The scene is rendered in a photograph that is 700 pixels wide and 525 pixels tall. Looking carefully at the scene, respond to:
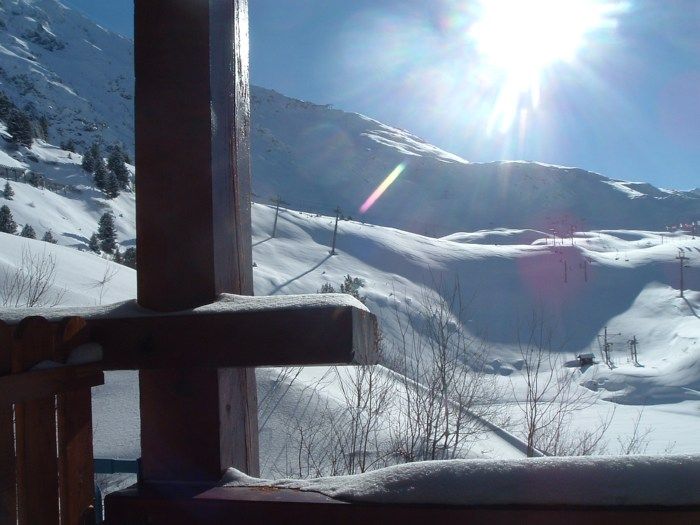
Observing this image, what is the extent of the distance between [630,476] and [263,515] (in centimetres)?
57

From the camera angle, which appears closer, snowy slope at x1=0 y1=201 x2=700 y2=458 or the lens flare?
snowy slope at x1=0 y1=201 x2=700 y2=458

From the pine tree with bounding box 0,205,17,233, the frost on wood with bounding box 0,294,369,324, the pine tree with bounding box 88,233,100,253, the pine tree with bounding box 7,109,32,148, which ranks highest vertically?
the pine tree with bounding box 7,109,32,148

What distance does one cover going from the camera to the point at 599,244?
53.5m

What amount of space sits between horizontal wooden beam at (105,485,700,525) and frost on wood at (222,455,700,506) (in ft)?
0.04

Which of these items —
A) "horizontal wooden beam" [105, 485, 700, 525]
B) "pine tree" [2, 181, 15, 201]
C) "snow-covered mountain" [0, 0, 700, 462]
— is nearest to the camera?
"horizontal wooden beam" [105, 485, 700, 525]

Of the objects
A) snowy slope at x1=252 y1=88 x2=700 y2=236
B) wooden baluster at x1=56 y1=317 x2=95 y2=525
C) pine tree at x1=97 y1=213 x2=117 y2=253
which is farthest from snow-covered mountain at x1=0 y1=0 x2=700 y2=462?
wooden baluster at x1=56 y1=317 x2=95 y2=525

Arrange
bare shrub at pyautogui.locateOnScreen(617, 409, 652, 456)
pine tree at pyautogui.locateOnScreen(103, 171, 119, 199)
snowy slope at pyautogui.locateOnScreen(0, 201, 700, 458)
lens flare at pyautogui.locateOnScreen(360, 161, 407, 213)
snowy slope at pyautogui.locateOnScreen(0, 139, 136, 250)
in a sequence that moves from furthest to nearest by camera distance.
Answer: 1. lens flare at pyautogui.locateOnScreen(360, 161, 407, 213)
2. pine tree at pyautogui.locateOnScreen(103, 171, 119, 199)
3. snowy slope at pyautogui.locateOnScreen(0, 139, 136, 250)
4. snowy slope at pyautogui.locateOnScreen(0, 201, 700, 458)
5. bare shrub at pyautogui.locateOnScreen(617, 409, 652, 456)

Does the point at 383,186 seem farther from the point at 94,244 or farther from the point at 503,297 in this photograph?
the point at 94,244

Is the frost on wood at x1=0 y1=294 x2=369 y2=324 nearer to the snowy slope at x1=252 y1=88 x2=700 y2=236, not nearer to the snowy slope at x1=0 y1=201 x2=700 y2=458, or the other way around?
the snowy slope at x1=0 y1=201 x2=700 y2=458

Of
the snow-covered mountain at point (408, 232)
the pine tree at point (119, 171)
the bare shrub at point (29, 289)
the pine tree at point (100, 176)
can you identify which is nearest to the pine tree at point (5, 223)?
the snow-covered mountain at point (408, 232)

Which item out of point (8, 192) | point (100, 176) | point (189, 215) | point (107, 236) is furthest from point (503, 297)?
point (189, 215)

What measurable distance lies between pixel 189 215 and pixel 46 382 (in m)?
0.39

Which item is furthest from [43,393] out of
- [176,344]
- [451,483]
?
[451,483]

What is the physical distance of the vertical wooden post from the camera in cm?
125
